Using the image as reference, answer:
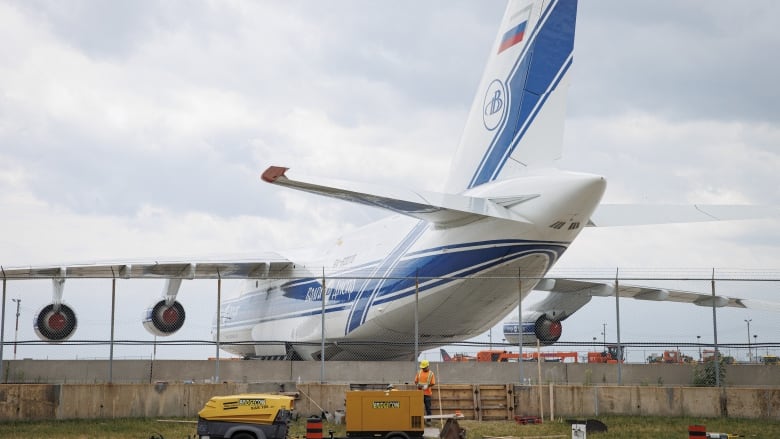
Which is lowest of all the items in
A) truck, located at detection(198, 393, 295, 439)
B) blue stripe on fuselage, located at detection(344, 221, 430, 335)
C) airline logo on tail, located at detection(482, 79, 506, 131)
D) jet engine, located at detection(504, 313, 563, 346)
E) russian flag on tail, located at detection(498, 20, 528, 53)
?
truck, located at detection(198, 393, 295, 439)

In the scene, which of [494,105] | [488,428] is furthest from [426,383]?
[494,105]

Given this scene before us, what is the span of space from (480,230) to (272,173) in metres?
6.11

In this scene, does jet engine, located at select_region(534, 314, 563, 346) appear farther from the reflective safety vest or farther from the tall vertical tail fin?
the reflective safety vest

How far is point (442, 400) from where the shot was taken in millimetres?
17109

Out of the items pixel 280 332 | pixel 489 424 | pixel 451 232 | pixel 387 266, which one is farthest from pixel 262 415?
pixel 280 332

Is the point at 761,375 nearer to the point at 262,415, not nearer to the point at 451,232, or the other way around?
the point at 451,232

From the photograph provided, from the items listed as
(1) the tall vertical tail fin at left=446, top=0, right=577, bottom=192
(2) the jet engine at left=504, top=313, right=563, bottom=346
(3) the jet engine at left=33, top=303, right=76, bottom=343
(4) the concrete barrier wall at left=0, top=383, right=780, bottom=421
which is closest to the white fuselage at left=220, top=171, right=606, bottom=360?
(1) the tall vertical tail fin at left=446, top=0, right=577, bottom=192

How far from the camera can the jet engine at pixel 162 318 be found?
83.1 ft

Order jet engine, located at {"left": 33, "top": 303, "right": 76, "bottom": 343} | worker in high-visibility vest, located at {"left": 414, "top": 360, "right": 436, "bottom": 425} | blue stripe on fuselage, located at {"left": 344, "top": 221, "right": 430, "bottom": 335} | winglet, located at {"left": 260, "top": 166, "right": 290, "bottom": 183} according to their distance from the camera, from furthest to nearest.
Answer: jet engine, located at {"left": 33, "top": 303, "right": 76, "bottom": 343} < blue stripe on fuselage, located at {"left": 344, "top": 221, "right": 430, "bottom": 335} < worker in high-visibility vest, located at {"left": 414, "top": 360, "right": 436, "bottom": 425} < winglet, located at {"left": 260, "top": 166, "right": 290, "bottom": 183}

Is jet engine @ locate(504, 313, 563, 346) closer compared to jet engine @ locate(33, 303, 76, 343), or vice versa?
jet engine @ locate(33, 303, 76, 343)

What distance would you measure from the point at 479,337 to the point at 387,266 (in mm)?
2805

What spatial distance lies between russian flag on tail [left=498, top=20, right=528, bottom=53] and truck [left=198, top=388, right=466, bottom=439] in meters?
9.13

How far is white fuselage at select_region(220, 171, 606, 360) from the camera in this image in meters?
17.6

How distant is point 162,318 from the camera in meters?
25.4
